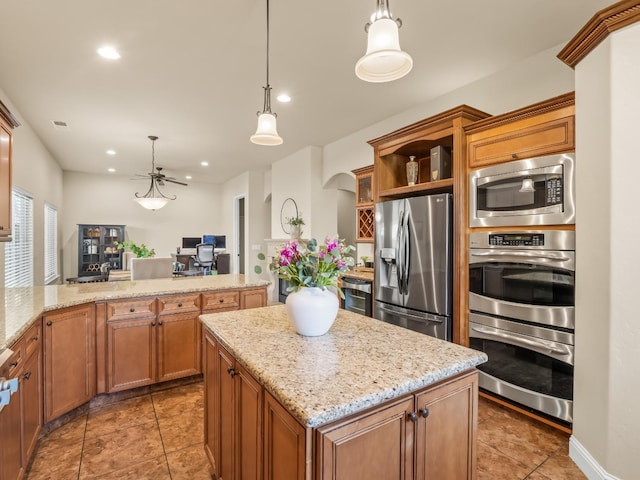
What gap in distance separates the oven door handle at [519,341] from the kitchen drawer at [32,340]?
3064 millimetres

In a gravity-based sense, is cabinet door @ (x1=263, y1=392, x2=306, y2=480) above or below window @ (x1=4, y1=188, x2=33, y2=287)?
below

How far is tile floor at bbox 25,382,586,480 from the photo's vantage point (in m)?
1.94

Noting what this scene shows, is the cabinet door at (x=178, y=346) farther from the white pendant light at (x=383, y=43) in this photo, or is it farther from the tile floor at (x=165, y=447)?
the white pendant light at (x=383, y=43)

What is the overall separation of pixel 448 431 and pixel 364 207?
3.21 meters

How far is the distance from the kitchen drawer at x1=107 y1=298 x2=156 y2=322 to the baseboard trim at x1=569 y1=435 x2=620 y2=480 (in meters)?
3.20

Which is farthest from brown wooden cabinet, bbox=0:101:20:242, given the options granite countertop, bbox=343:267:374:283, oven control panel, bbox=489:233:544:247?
oven control panel, bbox=489:233:544:247

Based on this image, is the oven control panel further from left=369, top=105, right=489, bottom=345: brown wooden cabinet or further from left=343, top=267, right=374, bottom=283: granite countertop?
left=343, top=267, right=374, bottom=283: granite countertop

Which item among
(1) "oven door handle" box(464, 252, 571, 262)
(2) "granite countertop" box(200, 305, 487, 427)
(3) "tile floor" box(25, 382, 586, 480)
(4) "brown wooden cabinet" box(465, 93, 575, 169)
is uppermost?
(4) "brown wooden cabinet" box(465, 93, 575, 169)

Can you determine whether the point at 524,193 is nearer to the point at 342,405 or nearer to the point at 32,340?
the point at 342,405

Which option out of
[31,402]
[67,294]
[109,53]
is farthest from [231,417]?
[109,53]

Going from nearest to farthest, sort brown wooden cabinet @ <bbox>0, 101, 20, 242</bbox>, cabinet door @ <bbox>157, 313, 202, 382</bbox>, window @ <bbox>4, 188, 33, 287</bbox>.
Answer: brown wooden cabinet @ <bbox>0, 101, 20, 242</bbox>
cabinet door @ <bbox>157, 313, 202, 382</bbox>
window @ <bbox>4, 188, 33, 287</bbox>

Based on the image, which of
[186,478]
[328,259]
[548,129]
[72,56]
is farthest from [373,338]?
[72,56]

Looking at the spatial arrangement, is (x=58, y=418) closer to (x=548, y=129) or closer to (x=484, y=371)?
(x=484, y=371)

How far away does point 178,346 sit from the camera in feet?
9.64
